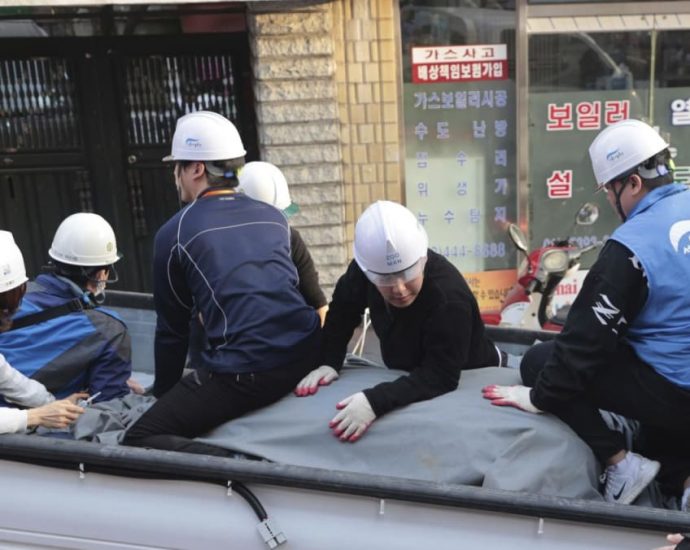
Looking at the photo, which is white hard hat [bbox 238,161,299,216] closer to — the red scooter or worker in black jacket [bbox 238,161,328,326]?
worker in black jacket [bbox 238,161,328,326]

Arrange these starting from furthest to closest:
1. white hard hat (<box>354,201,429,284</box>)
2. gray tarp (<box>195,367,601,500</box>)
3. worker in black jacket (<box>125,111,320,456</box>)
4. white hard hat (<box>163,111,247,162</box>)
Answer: white hard hat (<box>163,111,247,162</box>) < worker in black jacket (<box>125,111,320,456</box>) < white hard hat (<box>354,201,429,284</box>) < gray tarp (<box>195,367,601,500</box>)

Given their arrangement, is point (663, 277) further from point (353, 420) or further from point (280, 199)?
point (280, 199)

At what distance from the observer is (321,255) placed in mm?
6508

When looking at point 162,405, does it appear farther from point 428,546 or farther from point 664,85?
point 664,85

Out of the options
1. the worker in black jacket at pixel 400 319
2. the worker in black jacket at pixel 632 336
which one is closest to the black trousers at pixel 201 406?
the worker in black jacket at pixel 400 319

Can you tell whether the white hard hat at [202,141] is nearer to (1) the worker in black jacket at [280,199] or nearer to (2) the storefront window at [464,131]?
(1) the worker in black jacket at [280,199]

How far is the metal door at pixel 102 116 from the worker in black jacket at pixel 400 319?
4.04m

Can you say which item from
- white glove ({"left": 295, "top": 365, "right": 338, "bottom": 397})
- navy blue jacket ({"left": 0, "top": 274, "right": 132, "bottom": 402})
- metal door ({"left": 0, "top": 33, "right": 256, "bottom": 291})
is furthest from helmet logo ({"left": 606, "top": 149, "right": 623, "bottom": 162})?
metal door ({"left": 0, "top": 33, "right": 256, "bottom": 291})

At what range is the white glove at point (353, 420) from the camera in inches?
103

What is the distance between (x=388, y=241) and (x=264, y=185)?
4.31ft

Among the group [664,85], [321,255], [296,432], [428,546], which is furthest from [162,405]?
[664,85]

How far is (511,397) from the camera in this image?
271 centimetres

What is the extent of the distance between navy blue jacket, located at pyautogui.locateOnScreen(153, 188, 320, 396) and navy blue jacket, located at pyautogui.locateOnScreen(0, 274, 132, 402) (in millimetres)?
323

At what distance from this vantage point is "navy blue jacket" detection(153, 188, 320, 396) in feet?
9.34
